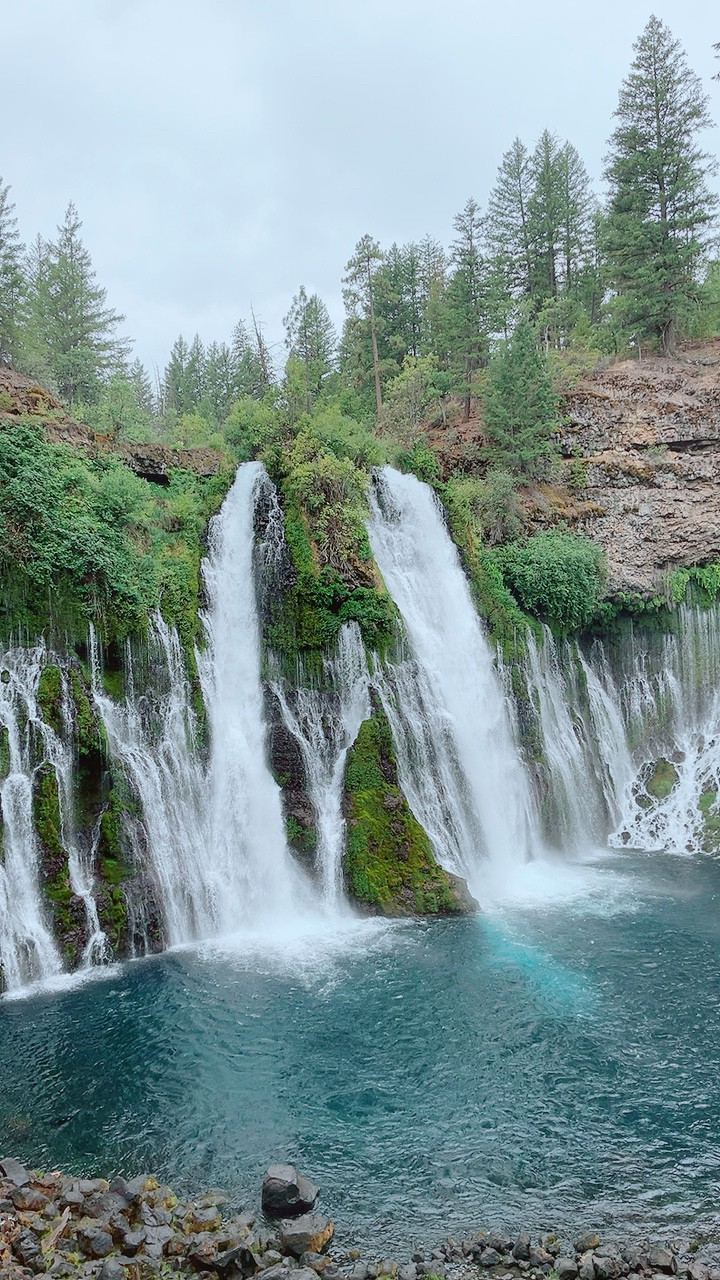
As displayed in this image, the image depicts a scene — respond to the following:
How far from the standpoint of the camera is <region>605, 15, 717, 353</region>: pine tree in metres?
29.0

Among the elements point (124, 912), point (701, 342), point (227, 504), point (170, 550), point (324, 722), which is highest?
point (701, 342)

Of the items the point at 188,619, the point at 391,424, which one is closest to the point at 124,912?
the point at 188,619

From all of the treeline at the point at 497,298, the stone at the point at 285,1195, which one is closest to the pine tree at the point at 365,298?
the treeline at the point at 497,298

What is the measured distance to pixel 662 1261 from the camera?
21.7 ft

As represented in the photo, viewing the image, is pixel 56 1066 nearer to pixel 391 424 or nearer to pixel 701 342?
pixel 391 424

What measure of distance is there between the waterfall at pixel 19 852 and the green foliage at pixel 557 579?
13332 millimetres

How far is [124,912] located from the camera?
13578 mm

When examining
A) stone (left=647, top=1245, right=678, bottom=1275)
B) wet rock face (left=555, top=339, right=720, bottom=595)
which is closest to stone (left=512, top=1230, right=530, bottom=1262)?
stone (left=647, top=1245, right=678, bottom=1275)

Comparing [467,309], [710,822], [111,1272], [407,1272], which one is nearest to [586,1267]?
[407,1272]

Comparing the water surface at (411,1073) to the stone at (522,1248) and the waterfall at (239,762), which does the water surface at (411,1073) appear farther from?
the waterfall at (239,762)

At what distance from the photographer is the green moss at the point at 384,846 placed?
15102 mm

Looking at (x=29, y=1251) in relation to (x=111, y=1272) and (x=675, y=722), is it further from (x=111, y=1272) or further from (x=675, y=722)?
(x=675, y=722)

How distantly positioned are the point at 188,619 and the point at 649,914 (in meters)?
11.3

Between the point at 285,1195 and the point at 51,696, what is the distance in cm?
935
